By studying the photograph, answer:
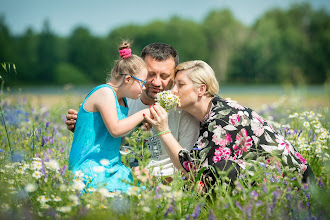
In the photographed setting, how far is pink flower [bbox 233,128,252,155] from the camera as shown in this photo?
324 centimetres

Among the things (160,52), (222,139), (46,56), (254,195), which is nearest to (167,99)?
(222,139)

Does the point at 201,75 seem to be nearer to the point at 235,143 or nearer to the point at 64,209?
the point at 235,143

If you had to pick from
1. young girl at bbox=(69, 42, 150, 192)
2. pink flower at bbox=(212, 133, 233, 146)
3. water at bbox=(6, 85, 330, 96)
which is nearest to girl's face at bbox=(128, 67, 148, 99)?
young girl at bbox=(69, 42, 150, 192)

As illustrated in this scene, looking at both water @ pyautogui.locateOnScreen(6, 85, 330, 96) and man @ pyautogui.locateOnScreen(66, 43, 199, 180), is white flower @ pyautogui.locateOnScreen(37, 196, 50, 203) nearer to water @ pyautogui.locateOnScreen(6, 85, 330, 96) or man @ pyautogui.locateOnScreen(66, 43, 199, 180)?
man @ pyautogui.locateOnScreen(66, 43, 199, 180)

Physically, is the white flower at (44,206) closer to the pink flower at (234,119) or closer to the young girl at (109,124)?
the young girl at (109,124)

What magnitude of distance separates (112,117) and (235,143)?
1.15 m

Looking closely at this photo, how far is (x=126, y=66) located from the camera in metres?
3.36

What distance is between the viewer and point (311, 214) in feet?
7.76

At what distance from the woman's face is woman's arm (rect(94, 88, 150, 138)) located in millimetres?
405

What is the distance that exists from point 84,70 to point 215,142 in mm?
44508

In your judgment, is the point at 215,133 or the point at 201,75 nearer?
the point at 215,133

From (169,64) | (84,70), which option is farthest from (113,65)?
(84,70)

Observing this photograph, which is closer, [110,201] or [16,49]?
[110,201]

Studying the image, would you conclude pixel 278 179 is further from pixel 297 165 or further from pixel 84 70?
pixel 84 70
